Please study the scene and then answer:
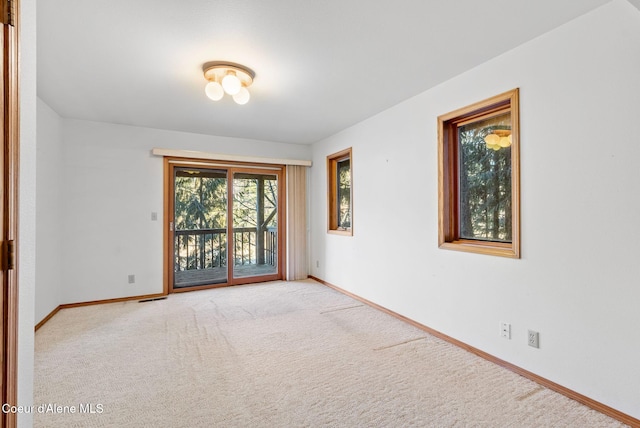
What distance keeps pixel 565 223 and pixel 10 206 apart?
2.76 metres

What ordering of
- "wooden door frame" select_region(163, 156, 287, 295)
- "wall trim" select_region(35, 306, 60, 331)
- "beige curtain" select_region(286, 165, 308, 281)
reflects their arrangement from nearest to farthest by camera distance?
1. "wall trim" select_region(35, 306, 60, 331)
2. "wooden door frame" select_region(163, 156, 287, 295)
3. "beige curtain" select_region(286, 165, 308, 281)

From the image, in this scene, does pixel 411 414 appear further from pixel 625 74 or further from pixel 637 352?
pixel 625 74

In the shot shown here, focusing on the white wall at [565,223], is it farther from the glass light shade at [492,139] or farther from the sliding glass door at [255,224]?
the sliding glass door at [255,224]

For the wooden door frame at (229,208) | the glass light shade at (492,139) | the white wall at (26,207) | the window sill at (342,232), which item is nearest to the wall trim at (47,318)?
the wooden door frame at (229,208)

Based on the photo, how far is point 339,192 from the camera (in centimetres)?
486

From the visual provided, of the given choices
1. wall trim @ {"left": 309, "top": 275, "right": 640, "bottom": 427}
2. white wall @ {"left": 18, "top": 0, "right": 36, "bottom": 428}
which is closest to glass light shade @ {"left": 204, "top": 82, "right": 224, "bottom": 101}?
white wall @ {"left": 18, "top": 0, "right": 36, "bottom": 428}

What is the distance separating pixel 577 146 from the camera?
1.94 metres

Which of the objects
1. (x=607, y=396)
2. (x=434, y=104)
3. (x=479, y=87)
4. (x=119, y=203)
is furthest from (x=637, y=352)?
(x=119, y=203)

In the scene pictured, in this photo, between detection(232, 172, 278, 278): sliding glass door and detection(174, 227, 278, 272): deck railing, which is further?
detection(232, 172, 278, 278): sliding glass door

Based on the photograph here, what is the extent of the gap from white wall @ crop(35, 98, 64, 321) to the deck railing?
141 centimetres

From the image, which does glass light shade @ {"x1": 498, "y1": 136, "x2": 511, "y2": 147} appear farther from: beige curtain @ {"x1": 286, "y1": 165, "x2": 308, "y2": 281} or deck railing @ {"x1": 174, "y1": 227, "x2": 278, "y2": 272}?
deck railing @ {"x1": 174, "y1": 227, "x2": 278, "y2": 272}

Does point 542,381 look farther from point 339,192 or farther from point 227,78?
point 339,192

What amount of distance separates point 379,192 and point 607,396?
100 inches

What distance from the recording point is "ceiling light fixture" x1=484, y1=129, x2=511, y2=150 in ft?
8.11
